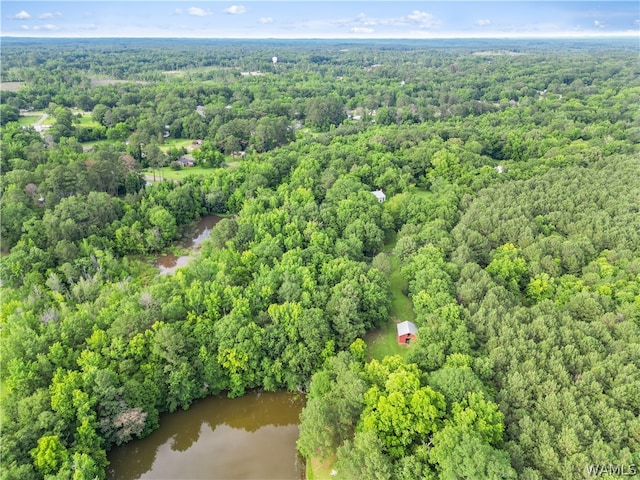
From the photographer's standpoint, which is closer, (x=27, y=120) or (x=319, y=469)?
(x=319, y=469)

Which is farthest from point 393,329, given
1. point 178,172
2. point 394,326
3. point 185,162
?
point 185,162

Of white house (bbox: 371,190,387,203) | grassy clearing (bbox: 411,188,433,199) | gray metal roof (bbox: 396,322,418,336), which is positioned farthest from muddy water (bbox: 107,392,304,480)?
grassy clearing (bbox: 411,188,433,199)

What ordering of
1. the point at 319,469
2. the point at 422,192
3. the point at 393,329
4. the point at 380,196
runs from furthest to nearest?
the point at 422,192, the point at 380,196, the point at 393,329, the point at 319,469

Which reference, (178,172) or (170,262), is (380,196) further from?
(178,172)

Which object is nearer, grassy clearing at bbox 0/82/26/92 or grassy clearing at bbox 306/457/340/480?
grassy clearing at bbox 306/457/340/480

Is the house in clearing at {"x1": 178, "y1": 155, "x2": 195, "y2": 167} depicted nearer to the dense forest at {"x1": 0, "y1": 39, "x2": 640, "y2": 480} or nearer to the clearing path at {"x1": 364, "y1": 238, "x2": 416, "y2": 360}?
the dense forest at {"x1": 0, "y1": 39, "x2": 640, "y2": 480}

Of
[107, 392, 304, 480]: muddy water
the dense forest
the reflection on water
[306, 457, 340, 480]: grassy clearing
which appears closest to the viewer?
the dense forest
